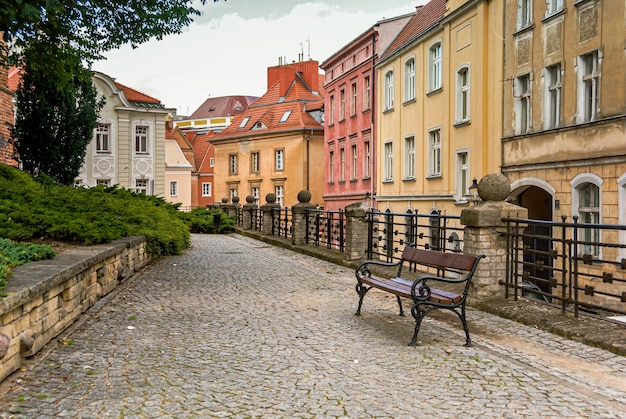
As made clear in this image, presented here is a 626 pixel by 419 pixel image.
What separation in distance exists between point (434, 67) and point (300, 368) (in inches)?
908

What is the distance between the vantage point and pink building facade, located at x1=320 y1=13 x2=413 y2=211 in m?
34.1

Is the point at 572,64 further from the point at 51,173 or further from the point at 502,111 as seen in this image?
the point at 51,173

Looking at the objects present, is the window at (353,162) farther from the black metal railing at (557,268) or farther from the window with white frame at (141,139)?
the black metal railing at (557,268)

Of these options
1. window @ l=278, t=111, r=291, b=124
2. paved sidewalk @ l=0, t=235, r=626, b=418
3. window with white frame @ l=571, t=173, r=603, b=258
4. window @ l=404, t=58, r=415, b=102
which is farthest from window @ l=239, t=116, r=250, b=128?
paved sidewalk @ l=0, t=235, r=626, b=418

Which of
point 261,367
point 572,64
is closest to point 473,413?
point 261,367

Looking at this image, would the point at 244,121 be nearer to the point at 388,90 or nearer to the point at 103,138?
the point at 103,138

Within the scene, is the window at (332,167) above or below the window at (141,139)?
below

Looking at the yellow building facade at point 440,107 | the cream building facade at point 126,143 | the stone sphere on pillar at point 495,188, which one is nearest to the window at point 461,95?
the yellow building facade at point 440,107

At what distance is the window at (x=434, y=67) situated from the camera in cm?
2689

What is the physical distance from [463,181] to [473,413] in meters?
20.5

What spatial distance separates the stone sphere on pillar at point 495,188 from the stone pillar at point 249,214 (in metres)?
20.2

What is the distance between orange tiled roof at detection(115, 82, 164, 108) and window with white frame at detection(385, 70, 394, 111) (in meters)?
16.2

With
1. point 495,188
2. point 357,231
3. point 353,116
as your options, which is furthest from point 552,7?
point 353,116

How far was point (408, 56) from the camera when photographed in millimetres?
29828
